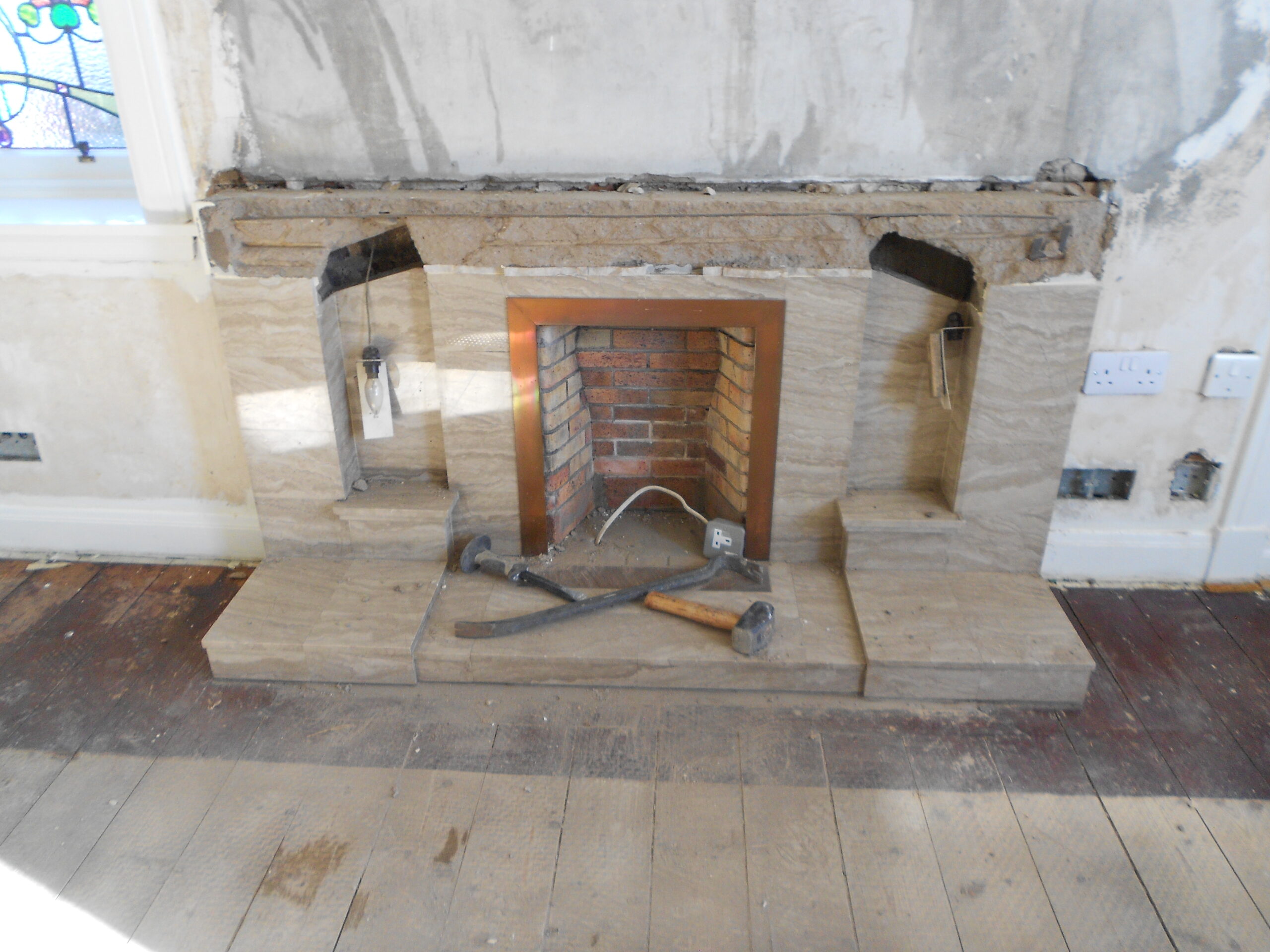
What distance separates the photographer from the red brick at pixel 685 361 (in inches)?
104

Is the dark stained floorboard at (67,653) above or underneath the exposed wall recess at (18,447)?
underneath

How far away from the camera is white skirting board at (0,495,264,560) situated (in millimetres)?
2777

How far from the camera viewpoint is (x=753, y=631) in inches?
85.7

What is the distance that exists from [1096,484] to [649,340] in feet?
4.51

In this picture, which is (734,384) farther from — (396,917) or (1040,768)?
(396,917)

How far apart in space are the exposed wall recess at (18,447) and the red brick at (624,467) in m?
1.76

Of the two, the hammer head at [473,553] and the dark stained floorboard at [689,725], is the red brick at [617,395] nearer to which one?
the hammer head at [473,553]

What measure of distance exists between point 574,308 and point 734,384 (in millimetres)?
521

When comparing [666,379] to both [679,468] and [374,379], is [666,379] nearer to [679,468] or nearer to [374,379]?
[679,468]

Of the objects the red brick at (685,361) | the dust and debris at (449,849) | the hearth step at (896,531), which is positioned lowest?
the dust and debris at (449,849)

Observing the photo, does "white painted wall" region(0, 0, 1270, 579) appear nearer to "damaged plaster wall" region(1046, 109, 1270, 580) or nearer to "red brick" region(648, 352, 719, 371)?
"damaged plaster wall" region(1046, 109, 1270, 580)

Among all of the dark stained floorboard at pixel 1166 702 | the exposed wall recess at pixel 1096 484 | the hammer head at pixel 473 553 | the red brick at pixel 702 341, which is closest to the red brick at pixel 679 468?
the red brick at pixel 702 341

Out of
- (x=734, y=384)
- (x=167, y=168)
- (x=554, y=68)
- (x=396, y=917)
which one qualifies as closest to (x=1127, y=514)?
(x=734, y=384)

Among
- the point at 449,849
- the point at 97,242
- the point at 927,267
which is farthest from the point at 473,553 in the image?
the point at 927,267
